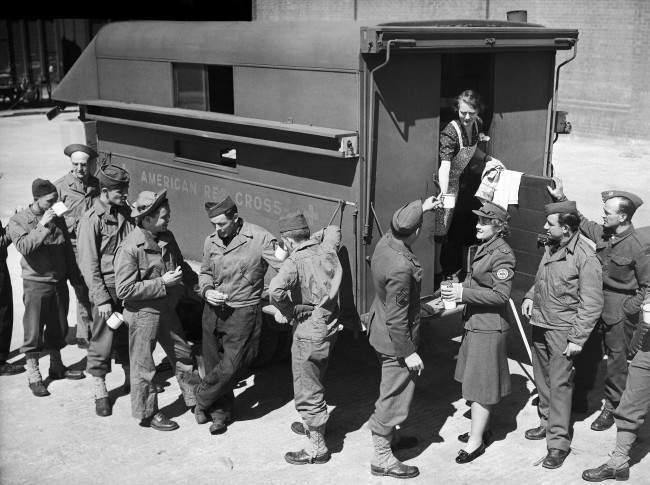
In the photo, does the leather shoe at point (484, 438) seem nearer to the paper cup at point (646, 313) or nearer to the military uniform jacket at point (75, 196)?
the paper cup at point (646, 313)

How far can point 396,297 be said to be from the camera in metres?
5.02

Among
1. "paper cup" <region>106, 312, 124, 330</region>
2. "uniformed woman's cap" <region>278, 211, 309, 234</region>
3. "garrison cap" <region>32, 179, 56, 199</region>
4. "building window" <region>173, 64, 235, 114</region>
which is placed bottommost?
"paper cup" <region>106, 312, 124, 330</region>

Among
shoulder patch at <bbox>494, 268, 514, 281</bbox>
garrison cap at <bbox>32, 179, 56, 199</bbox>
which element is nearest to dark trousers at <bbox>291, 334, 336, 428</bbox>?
shoulder patch at <bbox>494, 268, 514, 281</bbox>

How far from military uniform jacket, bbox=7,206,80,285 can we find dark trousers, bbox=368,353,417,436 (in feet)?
9.71

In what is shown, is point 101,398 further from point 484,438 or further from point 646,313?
point 646,313

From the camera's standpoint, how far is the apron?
20.1 ft

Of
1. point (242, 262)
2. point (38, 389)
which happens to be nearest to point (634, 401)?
point (242, 262)

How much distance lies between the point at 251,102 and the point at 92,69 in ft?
8.17

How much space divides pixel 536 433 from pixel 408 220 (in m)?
1.94

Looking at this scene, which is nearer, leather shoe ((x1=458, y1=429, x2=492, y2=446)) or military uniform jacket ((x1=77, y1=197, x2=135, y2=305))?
leather shoe ((x1=458, y1=429, x2=492, y2=446))

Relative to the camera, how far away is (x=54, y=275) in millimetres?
6605

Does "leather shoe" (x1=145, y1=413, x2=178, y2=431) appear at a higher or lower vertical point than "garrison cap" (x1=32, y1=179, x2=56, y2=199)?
lower

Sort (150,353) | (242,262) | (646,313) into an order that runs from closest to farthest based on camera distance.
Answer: (646,313) → (242,262) → (150,353)

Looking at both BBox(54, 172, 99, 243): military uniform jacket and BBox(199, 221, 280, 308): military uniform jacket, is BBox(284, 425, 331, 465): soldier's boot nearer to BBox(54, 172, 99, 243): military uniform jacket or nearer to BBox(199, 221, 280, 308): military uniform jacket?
BBox(199, 221, 280, 308): military uniform jacket
